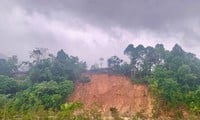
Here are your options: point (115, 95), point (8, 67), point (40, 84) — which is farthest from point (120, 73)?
point (8, 67)

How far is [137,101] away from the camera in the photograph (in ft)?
152

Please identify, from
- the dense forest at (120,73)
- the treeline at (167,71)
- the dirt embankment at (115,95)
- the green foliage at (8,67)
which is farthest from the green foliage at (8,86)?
the treeline at (167,71)

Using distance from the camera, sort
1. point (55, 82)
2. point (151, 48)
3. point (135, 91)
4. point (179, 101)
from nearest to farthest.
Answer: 1. point (179, 101)
2. point (55, 82)
3. point (135, 91)
4. point (151, 48)

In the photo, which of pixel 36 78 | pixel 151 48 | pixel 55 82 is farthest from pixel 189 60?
pixel 36 78

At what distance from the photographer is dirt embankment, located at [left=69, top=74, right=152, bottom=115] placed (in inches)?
1777

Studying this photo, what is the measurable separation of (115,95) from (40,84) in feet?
36.3

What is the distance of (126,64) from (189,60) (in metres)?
9.85

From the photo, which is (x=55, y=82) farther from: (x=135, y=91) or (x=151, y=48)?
(x=151, y=48)

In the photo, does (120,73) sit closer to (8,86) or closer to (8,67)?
(8,86)

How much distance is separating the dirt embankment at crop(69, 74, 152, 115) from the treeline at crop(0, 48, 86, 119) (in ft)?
8.45

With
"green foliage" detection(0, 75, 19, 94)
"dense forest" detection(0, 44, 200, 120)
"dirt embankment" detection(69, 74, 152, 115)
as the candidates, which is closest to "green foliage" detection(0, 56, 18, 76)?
"dense forest" detection(0, 44, 200, 120)

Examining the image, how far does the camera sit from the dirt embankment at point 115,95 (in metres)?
45.1

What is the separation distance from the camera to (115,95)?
48.0m

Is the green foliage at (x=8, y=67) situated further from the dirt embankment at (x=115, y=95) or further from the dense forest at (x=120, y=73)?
the dirt embankment at (x=115, y=95)
